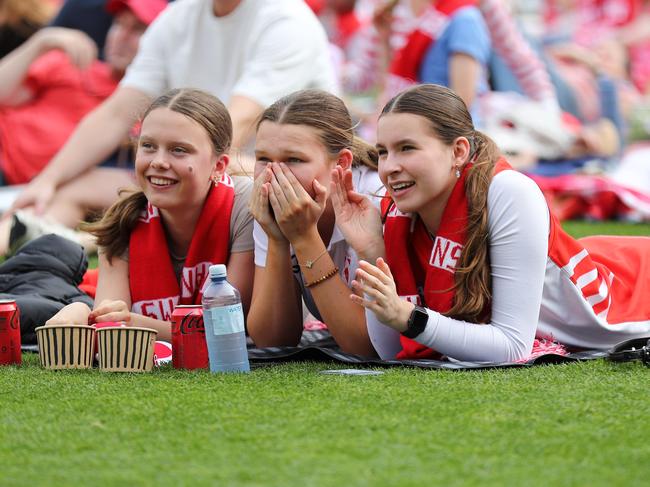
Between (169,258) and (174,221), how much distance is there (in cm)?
13

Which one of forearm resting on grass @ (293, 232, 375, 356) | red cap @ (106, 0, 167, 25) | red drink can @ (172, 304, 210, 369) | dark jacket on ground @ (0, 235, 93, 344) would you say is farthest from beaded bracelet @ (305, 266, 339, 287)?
red cap @ (106, 0, 167, 25)

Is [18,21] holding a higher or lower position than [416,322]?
higher

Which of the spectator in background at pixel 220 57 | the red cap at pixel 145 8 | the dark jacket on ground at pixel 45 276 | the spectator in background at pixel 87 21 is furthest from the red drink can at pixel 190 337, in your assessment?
the spectator in background at pixel 87 21

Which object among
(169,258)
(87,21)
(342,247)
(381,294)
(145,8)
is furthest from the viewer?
(87,21)

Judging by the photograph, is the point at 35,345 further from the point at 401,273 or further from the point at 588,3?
the point at 588,3

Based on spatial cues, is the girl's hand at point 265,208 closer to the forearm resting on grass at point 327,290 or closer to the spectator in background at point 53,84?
the forearm resting on grass at point 327,290

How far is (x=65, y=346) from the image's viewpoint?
11.5 feet

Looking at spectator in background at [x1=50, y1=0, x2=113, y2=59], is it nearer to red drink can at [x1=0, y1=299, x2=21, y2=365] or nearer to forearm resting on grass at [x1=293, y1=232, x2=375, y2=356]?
red drink can at [x1=0, y1=299, x2=21, y2=365]

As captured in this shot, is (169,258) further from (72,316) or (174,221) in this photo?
(72,316)

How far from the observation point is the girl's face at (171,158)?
390 cm

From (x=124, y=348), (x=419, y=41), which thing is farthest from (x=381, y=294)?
(x=419, y=41)

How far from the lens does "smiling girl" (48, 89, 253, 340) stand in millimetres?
3916

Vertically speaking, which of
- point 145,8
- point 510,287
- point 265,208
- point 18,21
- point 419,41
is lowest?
point 510,287

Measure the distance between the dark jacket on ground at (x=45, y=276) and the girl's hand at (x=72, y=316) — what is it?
42 centimetres
